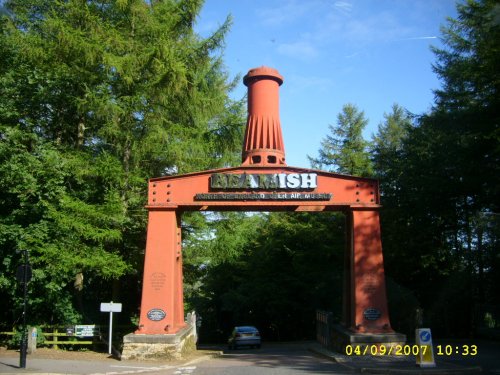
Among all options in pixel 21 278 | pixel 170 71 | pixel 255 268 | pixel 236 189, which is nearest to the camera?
pixel 21 278

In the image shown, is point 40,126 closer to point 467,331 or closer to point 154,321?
point 154,321

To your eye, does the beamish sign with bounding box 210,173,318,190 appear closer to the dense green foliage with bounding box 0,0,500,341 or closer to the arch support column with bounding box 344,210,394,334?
the arch support column with bounding box 344,210,394,334

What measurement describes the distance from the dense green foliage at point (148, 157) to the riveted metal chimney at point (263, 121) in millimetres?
2748

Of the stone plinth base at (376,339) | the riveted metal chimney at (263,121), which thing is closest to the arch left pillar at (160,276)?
the riveted metal chimney at (263,121)

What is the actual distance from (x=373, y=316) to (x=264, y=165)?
Result: 6.17 metres

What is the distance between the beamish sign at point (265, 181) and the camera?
16.7 metres

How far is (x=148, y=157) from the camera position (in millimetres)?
20781

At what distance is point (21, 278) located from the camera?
1375 centimetres

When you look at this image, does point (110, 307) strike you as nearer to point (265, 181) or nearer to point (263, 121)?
point (265, 181)

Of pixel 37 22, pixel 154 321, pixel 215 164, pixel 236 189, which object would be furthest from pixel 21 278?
pixel 37 22

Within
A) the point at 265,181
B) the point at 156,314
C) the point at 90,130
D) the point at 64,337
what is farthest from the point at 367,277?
the point at 90,130

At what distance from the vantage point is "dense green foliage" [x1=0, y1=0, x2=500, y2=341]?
59.0ft

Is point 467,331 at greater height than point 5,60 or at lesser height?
lesser

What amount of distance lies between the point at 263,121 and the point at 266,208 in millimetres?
3566
